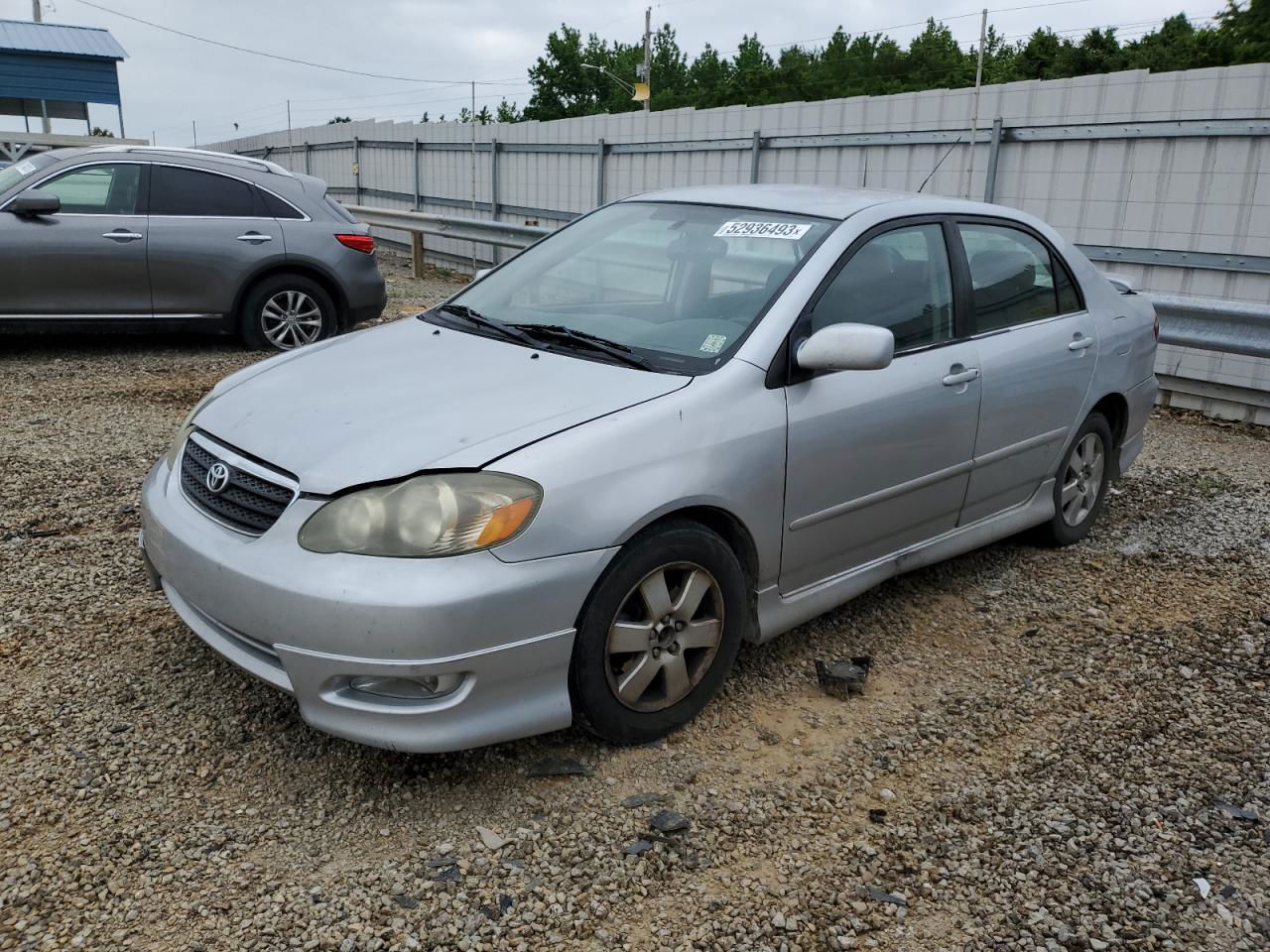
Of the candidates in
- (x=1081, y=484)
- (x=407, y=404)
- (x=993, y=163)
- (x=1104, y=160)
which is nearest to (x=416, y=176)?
(x=993, y=163)

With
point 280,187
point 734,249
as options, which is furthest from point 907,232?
point 280,187

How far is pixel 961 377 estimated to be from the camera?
13.3 feet

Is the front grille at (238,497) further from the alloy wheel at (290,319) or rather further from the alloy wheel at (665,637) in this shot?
the alloy wheel at (290,319)

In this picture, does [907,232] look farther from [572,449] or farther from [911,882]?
[911,882]

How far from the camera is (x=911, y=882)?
273 centimetres

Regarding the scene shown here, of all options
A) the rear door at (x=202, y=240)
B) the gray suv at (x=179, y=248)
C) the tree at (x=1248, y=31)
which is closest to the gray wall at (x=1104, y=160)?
the gray suv at (x=179, y=248)

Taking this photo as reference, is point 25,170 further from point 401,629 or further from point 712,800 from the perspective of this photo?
point 712,800

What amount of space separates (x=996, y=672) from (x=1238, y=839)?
104cm

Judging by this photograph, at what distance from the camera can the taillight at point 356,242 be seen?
8.85 m

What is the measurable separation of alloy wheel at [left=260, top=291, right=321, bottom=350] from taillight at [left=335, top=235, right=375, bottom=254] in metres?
0.53

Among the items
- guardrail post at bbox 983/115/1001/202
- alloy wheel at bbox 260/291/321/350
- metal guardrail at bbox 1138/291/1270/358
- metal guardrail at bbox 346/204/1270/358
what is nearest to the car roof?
metal guardrail at bbox 346/204/1270/358

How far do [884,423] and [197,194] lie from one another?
261 inches

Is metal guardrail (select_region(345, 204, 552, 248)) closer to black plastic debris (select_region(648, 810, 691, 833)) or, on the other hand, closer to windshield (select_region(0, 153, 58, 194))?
windshield (select_region(0, 153, 58, 194))

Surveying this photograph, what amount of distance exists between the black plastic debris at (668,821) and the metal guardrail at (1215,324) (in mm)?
5243
